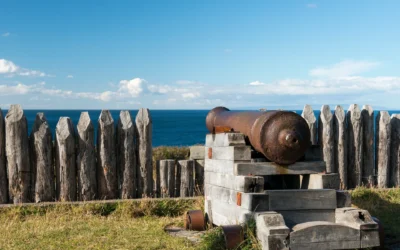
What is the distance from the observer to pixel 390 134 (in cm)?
1112

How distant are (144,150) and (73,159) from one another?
1242mm

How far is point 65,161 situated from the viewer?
9.07 meters

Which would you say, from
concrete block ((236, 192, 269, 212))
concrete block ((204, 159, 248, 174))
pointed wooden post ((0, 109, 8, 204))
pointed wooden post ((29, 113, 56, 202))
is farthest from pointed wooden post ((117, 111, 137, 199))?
concrete block ((236, 192, 269, 212))

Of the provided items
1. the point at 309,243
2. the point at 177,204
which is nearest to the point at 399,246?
the point at 309,243

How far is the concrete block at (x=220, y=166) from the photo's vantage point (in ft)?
24.0

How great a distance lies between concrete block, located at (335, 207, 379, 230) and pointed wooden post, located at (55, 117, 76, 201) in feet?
15.1

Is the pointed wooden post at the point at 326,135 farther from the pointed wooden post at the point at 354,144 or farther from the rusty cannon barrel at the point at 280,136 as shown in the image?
the rusty cannon barrel at the point at 280,136

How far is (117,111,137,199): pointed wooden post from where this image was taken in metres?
9.44

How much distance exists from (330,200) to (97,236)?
3.23m

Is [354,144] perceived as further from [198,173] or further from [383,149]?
[198,173]

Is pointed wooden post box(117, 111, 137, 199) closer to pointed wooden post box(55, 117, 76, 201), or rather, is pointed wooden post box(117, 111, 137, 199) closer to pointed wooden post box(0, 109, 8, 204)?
pointed wooden post box(55, 117, 76, 201)

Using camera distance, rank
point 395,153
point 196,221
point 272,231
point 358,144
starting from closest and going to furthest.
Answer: point 272,231, point 196,221, point 358,144, point 395,153

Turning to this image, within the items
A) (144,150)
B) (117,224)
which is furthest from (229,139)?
(144,150)

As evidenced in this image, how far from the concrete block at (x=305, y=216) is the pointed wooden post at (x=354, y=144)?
13.5 ft
